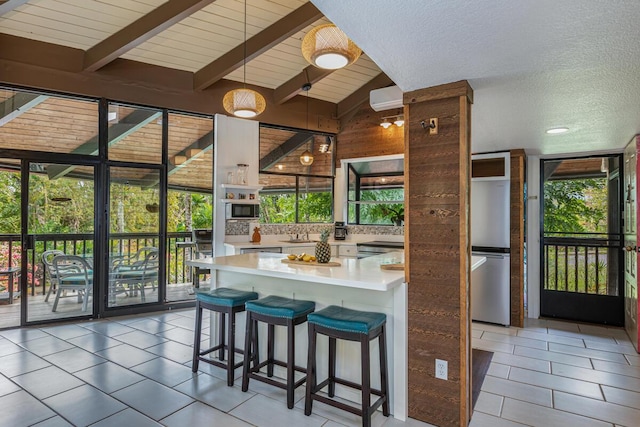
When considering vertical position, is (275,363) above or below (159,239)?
below

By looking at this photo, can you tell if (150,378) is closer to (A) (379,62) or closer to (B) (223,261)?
(B) (223,261)

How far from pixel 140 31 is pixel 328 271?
Answer: 337 centimetres

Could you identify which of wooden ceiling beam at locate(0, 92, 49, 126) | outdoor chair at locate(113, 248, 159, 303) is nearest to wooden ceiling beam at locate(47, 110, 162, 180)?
wooden ceiling beam at locate(0, 92, 49, 126)

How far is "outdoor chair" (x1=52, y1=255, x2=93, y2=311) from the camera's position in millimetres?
4535

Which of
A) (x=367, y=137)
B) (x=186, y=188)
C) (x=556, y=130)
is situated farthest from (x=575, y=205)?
(x=186, y=188)

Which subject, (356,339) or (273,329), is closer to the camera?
(356,339)

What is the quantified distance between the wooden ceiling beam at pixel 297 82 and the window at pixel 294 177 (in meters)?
0.53

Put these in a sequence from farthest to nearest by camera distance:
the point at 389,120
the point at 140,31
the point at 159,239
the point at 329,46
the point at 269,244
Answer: the point at 389,120, the point at 269,244, the point at 159,239, the point at 140,31, the point at 329,46

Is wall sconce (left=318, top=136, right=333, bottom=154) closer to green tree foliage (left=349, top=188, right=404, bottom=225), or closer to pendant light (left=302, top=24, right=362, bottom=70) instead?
green tree foliage (left=349, top=188, right=404, bottom=225)

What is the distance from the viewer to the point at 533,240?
16.1ft

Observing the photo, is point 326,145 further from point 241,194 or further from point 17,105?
point 17,105

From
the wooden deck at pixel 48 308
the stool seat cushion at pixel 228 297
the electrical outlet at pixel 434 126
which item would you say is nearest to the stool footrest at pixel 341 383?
the stool seat cushion at pixel 228 297

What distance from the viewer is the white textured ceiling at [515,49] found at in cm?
151

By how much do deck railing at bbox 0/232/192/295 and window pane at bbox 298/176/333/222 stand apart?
6.51 ft
